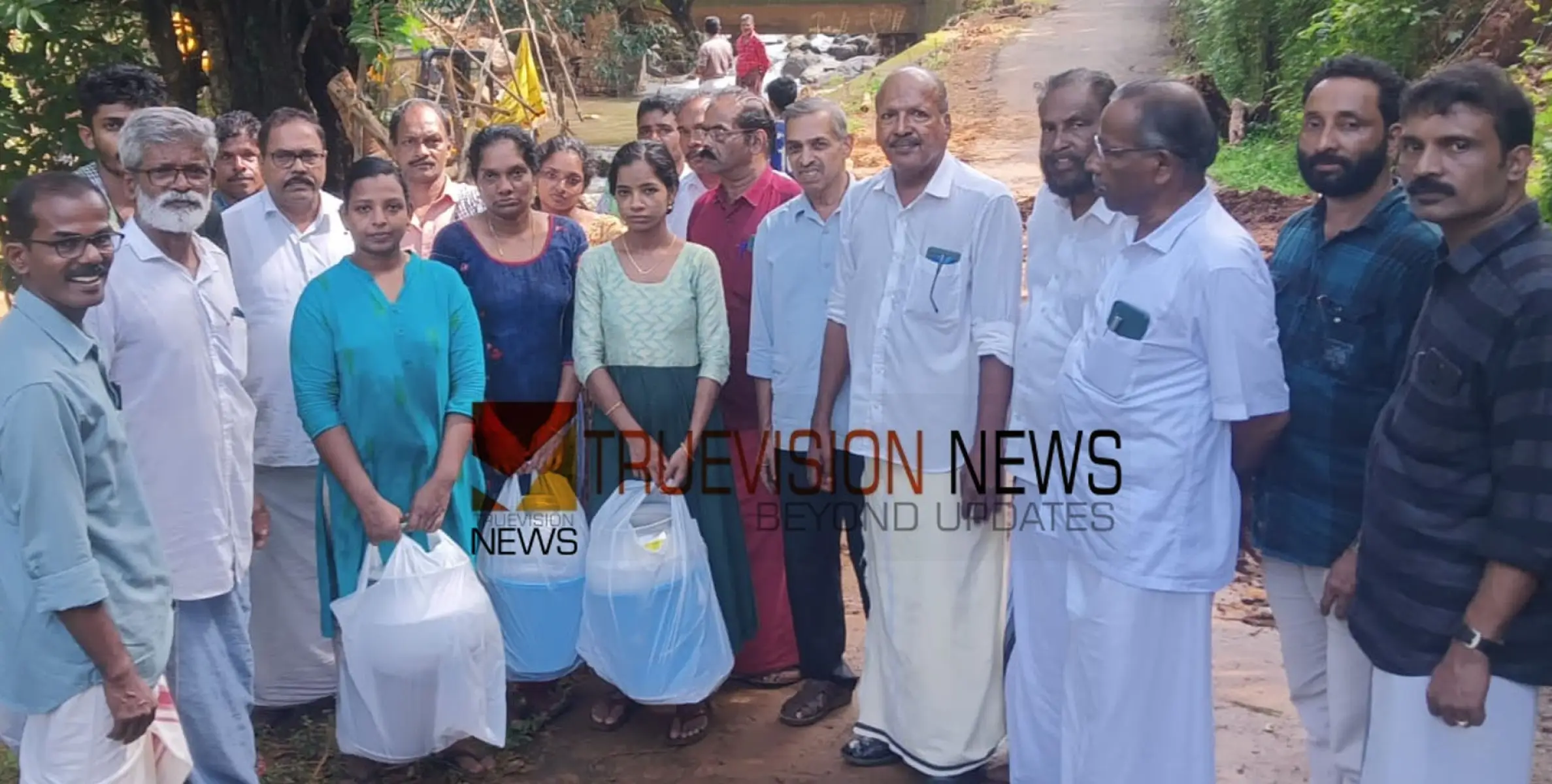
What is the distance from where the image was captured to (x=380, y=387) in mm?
3541

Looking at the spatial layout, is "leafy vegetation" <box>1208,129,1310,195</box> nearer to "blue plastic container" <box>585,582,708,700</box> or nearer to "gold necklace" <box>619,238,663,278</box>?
"gold necklace" <box>619,238,663,278</box>

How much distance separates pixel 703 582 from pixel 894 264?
117 cm

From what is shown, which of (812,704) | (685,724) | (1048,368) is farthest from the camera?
(812,704)

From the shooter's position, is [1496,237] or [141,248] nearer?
[1496,237]

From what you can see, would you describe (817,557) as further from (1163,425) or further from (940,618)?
(1163,425)

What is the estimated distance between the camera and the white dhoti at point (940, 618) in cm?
360

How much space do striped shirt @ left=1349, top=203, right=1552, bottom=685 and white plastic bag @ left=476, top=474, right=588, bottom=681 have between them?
2386mm

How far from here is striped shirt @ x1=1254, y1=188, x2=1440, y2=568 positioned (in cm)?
280

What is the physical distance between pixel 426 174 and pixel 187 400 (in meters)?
1.51

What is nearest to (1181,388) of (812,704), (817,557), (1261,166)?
(817,557)

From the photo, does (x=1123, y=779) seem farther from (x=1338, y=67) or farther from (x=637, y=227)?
(x=637, y=227)

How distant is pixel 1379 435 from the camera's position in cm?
254

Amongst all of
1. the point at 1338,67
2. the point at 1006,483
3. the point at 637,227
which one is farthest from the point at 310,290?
the point at 1338,67

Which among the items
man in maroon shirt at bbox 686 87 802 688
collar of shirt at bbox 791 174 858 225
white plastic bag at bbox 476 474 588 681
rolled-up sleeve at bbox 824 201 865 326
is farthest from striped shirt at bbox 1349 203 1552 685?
white plastic bag at bbox 476 474 588 681
